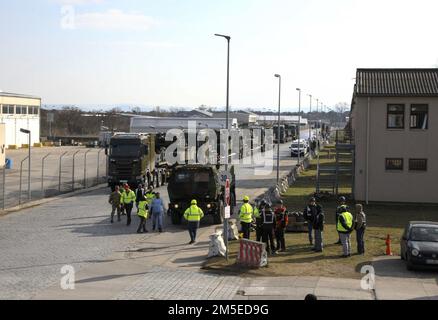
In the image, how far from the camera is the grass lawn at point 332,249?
61.7ft

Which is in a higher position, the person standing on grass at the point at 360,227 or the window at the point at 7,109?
the window at the point at 7,109

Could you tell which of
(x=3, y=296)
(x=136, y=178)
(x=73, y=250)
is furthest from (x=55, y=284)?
(x=136, y=178)

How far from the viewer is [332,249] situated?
22156mm

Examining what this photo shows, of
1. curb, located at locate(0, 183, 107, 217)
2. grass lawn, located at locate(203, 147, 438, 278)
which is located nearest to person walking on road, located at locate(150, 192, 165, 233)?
grass lawn, located at locate(203, 147, 438, 278)

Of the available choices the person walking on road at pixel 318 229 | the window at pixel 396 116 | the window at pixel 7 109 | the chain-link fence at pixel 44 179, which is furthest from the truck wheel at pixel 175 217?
the window at pixel 7 109

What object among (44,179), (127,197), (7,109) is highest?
(7,109)

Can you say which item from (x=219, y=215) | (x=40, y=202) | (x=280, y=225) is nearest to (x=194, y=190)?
(x=219, y=215)

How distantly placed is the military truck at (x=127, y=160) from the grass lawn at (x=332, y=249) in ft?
29.7

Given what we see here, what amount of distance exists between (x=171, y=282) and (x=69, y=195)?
23386 mm

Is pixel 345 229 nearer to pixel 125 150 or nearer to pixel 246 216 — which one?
pixel 246 216

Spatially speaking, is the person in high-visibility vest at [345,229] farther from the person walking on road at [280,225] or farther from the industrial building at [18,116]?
the industrial building at [18,116]

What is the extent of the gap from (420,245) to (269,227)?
15.3 ft

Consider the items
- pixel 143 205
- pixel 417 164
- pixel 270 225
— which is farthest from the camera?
pixel 417 164

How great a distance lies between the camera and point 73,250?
71.1ft
